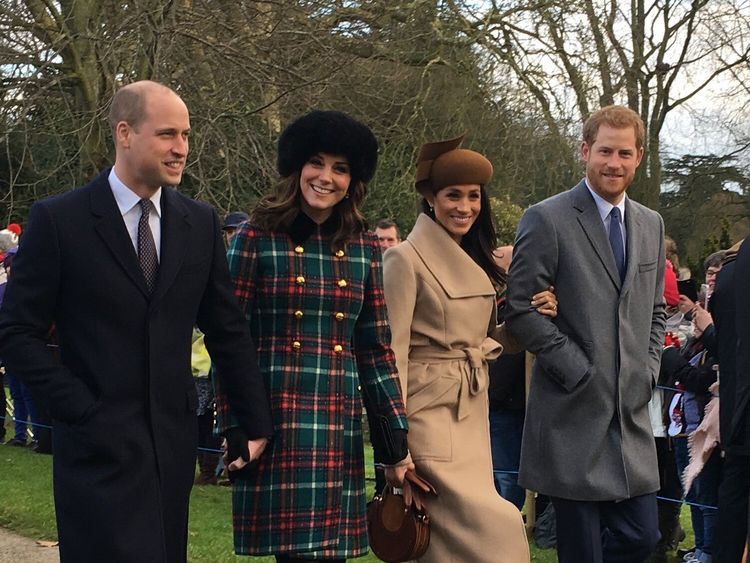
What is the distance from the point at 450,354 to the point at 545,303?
46cm

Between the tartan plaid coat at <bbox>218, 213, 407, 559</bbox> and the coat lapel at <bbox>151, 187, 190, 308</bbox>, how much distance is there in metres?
0.36

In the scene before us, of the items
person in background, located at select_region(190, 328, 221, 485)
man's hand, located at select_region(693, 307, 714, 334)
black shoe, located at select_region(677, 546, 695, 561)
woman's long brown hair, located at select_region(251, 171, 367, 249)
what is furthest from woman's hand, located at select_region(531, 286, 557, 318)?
person in background, located at select_region(190, 328, 221, 485)

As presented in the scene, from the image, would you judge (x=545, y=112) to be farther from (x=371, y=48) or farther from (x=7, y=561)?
(x=7, y=561)

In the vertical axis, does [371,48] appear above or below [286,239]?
above

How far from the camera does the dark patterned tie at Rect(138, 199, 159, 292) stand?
3852mm

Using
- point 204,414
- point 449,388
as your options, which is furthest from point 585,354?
point 204,414

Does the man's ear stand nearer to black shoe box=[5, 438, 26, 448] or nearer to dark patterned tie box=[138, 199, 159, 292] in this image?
dark patterned tie box=[138, 199, 159, 292]

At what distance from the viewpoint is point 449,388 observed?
484 centimetres

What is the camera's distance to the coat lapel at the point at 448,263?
16.2ft

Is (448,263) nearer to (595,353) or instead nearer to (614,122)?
(595,353)

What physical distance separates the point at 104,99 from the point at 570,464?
313 inches

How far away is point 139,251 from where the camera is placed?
387 centimetres

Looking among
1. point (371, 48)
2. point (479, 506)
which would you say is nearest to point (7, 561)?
point (479, 506)

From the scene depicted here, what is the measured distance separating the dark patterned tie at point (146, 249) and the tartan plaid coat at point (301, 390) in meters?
0.47
